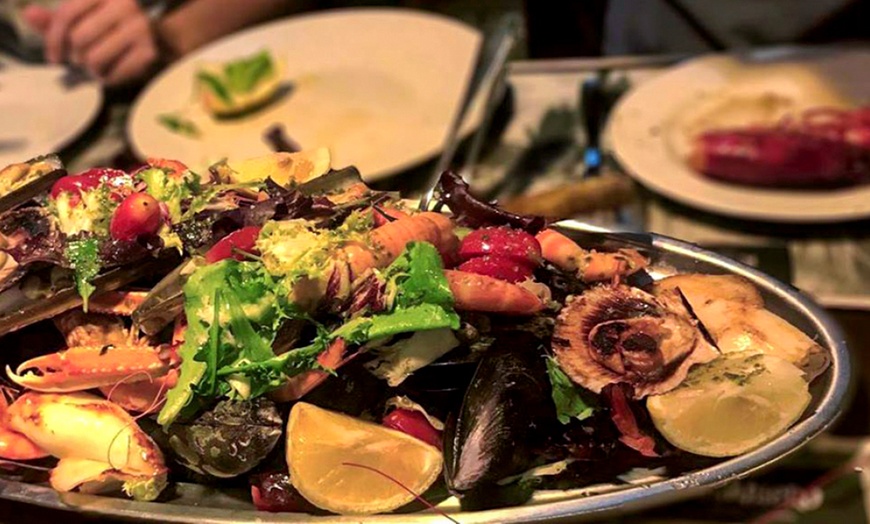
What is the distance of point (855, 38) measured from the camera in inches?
101

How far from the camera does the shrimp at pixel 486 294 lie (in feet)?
2.86

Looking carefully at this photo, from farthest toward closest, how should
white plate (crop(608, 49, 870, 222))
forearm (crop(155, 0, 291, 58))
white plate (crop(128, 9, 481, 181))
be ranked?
1. forearm (crop(155, 0, 291, 58))
2. white plate (crop(128, 9, 481, 181))
3. white plate (crop(608, 49, 870, 222))

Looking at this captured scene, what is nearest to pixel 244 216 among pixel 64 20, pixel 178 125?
pixel 178 125

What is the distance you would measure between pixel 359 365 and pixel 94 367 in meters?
0.27

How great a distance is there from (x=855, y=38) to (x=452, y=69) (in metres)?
1.14

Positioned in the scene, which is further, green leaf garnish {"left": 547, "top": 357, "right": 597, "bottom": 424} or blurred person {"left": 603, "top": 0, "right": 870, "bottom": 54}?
blurred person {"left": 603, "top": 0, "right": 870, "bottom": 54}

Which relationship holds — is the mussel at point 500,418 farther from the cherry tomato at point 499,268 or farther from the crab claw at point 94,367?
the crab claw at point 94,367

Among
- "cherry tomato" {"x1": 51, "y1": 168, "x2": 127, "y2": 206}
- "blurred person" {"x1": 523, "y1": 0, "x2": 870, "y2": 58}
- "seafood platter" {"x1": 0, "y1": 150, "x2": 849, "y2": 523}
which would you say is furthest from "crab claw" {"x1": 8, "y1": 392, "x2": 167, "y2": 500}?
"blurred person" {"x1": 523, "y1": 0, "x2": 870, "y2": 58}

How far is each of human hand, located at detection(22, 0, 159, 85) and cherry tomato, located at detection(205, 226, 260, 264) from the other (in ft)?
6.34

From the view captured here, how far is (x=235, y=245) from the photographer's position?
892mm

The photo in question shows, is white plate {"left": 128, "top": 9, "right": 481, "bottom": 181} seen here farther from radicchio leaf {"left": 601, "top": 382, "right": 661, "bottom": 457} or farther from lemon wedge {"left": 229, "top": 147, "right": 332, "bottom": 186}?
radicchio leaf {"left": 601, "top": 382, "right": 661, "bottom": 457}

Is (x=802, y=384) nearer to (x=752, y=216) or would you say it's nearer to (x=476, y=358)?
(x=476, y=358)

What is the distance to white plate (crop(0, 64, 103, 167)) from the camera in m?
2.37

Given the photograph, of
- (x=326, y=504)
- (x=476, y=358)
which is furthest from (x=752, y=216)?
(x=326, y=504)
